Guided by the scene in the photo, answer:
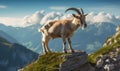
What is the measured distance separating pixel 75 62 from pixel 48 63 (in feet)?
13.6

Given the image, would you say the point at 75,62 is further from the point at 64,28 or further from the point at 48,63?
the point at 64,28

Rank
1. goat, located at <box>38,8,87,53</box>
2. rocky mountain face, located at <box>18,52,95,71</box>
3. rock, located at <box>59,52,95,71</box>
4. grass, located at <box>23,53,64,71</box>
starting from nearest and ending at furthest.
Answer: goat, located at <box>38,8,87,53</box>, rock, located at <box>59,52,95,71</box>, rocky mountain face, located at <box>18,52,95,71</box>, grass, located at <box>23,53,64,71</box>

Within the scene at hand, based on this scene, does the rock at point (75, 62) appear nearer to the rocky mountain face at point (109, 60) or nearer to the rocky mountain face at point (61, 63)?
the rocky mountain face at point (61, 63)

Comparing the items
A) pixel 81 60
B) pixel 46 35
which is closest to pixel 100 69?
pixel 81 60

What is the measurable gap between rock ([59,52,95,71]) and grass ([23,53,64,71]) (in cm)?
91

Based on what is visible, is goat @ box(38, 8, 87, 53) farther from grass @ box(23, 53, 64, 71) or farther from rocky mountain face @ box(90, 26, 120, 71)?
rocky mountain face @ box(90, 26, 120, 71)

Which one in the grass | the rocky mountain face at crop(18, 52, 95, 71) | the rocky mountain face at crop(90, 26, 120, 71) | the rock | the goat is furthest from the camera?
the rocky mountain face at crop(90, 26, 120, 71)

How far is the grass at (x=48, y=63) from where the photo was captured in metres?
49.1

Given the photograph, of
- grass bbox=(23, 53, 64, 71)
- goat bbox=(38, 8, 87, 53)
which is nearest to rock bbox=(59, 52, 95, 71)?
grass bbox=(23, 53, 64, 71)

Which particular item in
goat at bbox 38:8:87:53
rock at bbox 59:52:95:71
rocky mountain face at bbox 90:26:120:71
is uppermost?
goat at bbox 38:8:87:53

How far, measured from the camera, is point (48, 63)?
51.0m

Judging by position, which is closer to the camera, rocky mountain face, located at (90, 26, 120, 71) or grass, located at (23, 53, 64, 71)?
grass, located at (23, 53, 64, 71)

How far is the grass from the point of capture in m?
49.1

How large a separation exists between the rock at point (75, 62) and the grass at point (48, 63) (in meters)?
0.91
